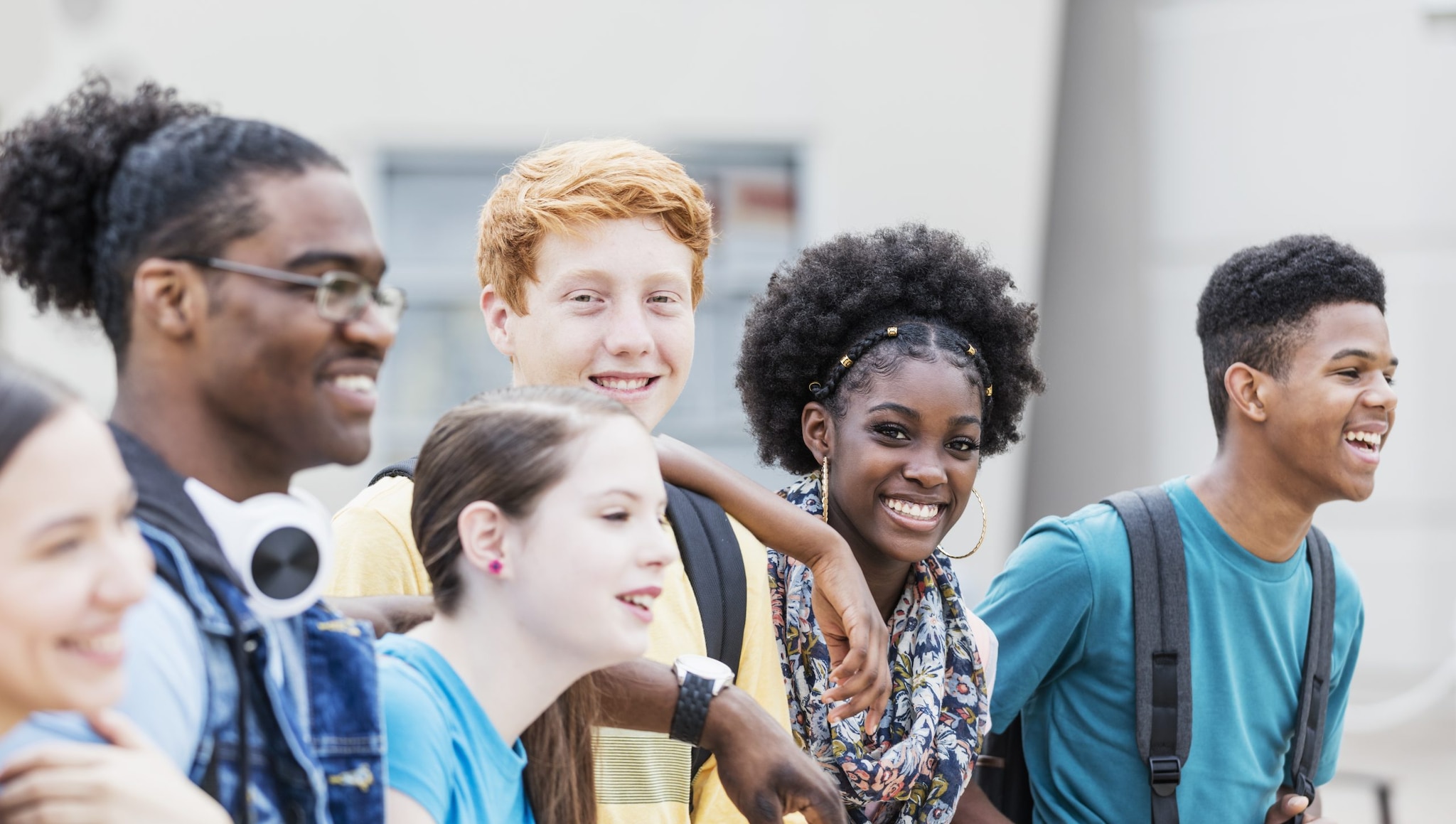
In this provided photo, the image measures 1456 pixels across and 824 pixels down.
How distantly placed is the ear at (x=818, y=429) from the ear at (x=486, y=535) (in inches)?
50.7

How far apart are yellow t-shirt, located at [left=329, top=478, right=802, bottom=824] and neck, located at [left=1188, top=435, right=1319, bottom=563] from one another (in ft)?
4.50

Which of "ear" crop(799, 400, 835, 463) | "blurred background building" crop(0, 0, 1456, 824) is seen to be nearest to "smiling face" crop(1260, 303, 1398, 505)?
"ear" crop(799, 400, 835, 463)

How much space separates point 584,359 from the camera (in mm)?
2488

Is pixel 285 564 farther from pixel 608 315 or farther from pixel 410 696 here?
pixel 608 315

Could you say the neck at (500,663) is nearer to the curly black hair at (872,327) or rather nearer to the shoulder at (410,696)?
the shoulder at (410,696)

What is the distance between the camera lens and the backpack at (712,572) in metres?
2.34

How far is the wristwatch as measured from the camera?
1.96 meters

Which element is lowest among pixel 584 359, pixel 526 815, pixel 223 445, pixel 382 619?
pixel 526 815

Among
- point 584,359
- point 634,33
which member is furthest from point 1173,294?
point 584,359

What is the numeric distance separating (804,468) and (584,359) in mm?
980

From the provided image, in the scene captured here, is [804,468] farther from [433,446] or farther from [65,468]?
[65,468]

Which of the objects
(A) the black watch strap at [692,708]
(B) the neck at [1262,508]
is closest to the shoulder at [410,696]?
(A) the black watch strap at [692,708]

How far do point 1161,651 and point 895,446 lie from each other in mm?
819

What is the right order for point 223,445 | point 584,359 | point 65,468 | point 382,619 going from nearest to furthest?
point 65,468
point 223,445
point 382,619
point 584,359
